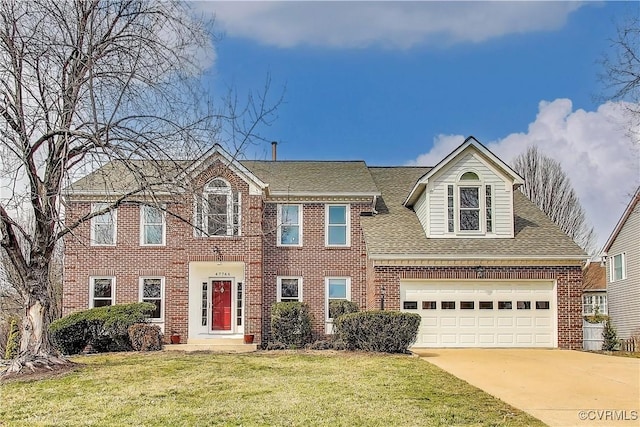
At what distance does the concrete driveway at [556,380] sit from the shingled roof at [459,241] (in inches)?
117

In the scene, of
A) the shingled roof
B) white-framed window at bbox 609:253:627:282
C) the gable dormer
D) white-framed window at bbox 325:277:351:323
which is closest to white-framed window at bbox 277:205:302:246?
white-framed window at bbox 325:277:351:323

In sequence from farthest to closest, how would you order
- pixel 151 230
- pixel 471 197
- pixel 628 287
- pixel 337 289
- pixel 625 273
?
pixel 625 273, pixel 628 287, pixel 337 289, pixel 151 230, pixel 471 197

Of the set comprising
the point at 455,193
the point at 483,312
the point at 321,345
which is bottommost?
the point at 321,345

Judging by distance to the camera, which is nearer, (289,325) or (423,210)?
(289,325)

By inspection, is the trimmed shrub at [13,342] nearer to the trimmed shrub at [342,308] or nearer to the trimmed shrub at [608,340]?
the trimmed shrub at [342,308]

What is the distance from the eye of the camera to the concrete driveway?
936cm

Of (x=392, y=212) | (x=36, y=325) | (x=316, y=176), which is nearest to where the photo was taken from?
(x=36, y=325)

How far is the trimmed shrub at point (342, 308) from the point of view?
21.1 metres

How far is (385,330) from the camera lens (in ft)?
55.5

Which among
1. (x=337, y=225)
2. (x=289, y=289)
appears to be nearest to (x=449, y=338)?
(x=337, y=225)

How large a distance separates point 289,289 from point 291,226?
2.22 m

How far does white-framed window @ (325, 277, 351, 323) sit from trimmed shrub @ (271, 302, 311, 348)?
1.92 metres

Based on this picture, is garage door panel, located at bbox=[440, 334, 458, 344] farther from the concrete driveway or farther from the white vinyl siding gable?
the white vinyl siding gable

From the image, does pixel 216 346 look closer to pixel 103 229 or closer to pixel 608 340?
pixel 103 229
